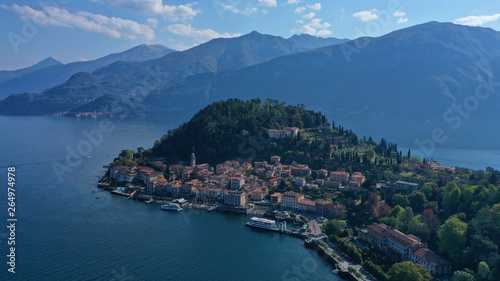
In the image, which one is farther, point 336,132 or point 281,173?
point 336,132

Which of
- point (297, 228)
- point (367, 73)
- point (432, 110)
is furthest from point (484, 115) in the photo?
point (297, 228)

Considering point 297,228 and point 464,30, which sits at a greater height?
point 464,30

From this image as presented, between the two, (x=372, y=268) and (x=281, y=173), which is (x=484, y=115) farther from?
(x=372, y=268)

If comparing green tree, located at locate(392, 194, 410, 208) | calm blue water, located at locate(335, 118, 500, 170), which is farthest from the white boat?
calm blue water, located at locate(335, 118, 500, 170)

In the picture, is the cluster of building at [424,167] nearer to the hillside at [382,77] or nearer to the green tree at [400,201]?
the green tree at [400,201]

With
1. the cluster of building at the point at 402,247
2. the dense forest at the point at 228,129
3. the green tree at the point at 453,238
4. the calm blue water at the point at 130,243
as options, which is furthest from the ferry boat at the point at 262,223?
the dense forest at the point at 228,129
